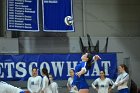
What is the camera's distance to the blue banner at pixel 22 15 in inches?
623

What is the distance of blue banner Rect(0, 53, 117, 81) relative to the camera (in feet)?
50.8

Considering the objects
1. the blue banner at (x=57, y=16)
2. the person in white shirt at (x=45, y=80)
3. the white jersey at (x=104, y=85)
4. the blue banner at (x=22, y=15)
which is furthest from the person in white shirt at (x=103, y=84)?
the blue banner at (x=22, y=15)

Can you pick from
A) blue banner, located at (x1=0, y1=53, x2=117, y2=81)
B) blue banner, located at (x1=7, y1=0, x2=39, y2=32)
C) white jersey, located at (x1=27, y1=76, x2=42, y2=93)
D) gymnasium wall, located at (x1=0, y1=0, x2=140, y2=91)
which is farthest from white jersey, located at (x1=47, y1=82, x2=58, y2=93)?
gymnasium wall, located at (x1=0, y1=0, x2=140, y2=91)

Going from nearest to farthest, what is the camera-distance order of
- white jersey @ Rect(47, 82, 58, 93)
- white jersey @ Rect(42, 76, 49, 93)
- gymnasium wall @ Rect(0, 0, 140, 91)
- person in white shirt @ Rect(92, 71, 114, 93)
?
white jersey @ Rect(42, 76, 49, 93) → white jersey @ Rect(47, 82, 58, 93) → person in white shirt @ Rect(92, 71, 114, 93) → gymnasium wall @ Rect(0, 0, 140, 91)

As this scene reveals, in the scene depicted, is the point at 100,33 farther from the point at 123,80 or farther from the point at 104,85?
the point at 123,80

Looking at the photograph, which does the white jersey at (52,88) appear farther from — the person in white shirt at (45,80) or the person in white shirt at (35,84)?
the person in white shirt at (35,84)

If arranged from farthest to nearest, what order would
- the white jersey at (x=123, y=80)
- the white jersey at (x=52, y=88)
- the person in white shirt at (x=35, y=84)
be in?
the person in white shirt at (x=35, y=84)
the white jersey at (x=123, y=80)
the white jersey at (x=52, y=88)

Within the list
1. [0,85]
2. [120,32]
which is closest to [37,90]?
[120,32]

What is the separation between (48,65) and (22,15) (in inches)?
90.4

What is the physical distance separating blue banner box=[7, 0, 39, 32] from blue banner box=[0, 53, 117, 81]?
1170mm

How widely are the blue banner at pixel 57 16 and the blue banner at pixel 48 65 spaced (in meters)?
1.17

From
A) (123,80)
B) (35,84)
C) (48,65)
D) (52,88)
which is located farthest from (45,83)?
(48,65)

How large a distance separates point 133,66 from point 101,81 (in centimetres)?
424

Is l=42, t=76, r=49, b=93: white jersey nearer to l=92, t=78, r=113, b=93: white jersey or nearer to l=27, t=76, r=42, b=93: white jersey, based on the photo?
l=27, t=76, r=42, b=93: white jersey
